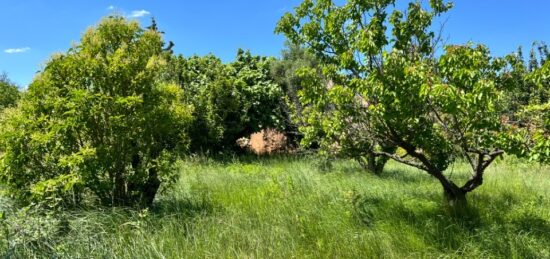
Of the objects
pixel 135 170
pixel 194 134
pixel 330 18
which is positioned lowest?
pixel 135 170

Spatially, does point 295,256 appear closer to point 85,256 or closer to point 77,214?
point 85,256

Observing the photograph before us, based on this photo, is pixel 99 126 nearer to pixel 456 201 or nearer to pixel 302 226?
pixel 302 226

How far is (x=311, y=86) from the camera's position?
19.3 ft

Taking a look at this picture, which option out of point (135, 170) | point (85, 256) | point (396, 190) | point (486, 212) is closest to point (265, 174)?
point (396, 190)

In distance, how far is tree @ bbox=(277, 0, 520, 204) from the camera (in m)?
4.51

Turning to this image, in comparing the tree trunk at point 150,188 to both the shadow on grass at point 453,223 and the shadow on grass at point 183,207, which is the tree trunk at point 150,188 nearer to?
the shadow on grass at point 183,207

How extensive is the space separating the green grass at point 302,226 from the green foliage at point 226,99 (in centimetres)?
584

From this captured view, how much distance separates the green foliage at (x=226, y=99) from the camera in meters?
13.5

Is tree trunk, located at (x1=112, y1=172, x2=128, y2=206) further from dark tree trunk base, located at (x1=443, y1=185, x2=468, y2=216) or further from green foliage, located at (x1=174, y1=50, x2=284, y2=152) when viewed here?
green foliage, located at (x1=174, y1=50, x2=284, y2=152)

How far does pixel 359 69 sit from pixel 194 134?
8806mm

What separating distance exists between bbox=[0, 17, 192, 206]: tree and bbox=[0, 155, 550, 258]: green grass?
0.47 m

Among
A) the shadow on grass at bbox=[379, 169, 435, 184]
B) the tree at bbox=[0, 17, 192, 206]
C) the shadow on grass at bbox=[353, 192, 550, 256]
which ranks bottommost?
the shadow on grass at bbox=[353, 192, 550, 256]

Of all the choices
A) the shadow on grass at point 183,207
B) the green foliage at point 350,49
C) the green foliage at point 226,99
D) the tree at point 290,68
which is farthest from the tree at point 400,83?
the tree at point 290,68

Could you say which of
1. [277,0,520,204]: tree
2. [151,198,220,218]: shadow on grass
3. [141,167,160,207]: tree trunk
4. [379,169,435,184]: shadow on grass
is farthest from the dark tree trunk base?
[141,167,160,207]: tree trunk
